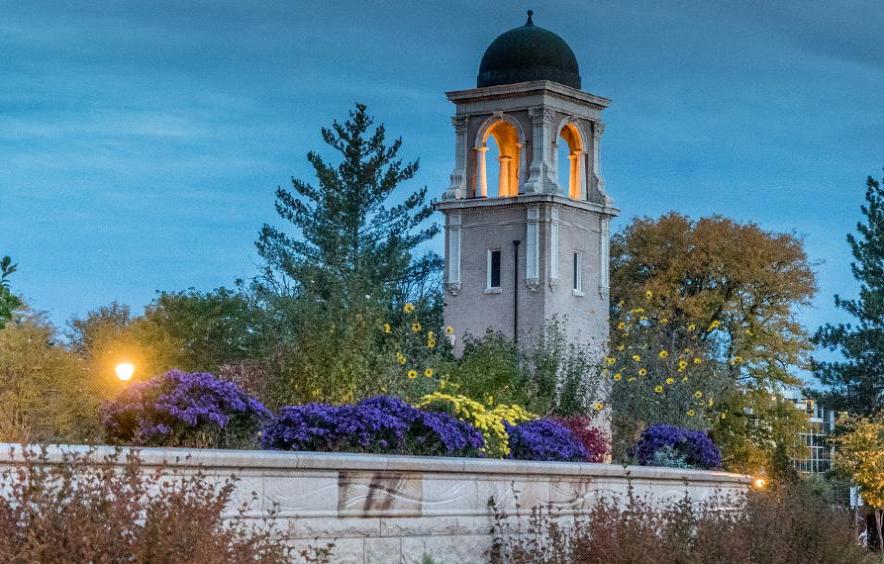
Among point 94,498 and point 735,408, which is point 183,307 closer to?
point 735,408

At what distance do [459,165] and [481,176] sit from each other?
81 cm

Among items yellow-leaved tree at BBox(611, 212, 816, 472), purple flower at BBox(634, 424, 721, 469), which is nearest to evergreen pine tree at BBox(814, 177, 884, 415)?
yellow-leaved tree at BBox(611, 212, 816, 472)

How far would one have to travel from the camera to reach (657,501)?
15703 mm

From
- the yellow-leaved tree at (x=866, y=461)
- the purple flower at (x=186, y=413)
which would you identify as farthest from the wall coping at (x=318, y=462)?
the yellow-leaved tree at (x=866, y=461)

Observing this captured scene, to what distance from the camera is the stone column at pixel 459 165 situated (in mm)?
48156

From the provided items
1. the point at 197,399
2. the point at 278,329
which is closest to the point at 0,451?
the point at 197,399

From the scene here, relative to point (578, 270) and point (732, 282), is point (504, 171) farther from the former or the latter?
point (732, 282)

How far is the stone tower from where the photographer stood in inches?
1829

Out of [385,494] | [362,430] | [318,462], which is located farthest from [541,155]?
[318,462]

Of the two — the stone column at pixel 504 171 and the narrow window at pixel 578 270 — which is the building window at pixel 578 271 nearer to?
the narrow window at pixel 578 270

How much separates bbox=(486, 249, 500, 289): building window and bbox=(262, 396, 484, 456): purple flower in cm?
3247

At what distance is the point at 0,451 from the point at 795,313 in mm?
47462

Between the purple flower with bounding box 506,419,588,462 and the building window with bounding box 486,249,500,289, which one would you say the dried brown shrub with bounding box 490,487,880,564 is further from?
the building window with bounding box 486,249,500,289

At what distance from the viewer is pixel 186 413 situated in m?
15.5
